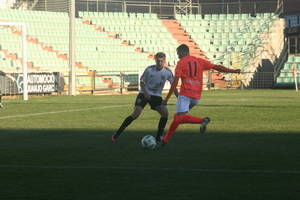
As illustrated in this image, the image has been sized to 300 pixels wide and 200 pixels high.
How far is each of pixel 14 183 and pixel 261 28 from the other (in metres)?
46.9

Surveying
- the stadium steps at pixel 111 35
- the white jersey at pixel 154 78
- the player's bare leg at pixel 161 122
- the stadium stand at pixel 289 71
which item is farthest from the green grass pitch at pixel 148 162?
the stadium steps at pixel 111 35

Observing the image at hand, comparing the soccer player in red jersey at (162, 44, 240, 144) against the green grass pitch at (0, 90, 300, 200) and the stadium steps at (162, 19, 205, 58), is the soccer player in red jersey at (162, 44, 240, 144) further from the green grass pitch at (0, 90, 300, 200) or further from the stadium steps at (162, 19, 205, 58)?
the stadium steps at (162, 19, 205, 58)

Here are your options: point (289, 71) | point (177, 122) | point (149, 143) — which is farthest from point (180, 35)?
point (149, 143)

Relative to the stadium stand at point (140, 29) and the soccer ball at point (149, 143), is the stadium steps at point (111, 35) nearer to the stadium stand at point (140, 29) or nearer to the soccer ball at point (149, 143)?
the stadium stand at point (140, 29)

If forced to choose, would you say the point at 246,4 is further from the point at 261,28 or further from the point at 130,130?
the point at 130,130

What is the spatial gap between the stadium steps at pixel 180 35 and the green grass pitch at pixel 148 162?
115 ft

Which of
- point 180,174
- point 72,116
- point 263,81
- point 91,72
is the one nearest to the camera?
point 180,174

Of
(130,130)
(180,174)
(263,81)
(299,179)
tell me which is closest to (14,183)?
(180,174)

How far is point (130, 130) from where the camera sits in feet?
58.1

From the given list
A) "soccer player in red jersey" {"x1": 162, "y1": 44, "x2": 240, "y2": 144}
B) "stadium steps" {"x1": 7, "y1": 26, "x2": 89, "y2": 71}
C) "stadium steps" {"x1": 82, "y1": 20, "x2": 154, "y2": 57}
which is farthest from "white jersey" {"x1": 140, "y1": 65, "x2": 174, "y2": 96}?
"stadium steps" {"x1": 82, "y1": 20, "x2": 154, "y2": 57}

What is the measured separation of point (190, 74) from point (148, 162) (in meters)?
2.80

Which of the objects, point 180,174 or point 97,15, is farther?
point 97,15

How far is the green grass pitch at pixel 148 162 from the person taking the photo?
28.0ft

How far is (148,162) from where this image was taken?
37.3 feet
